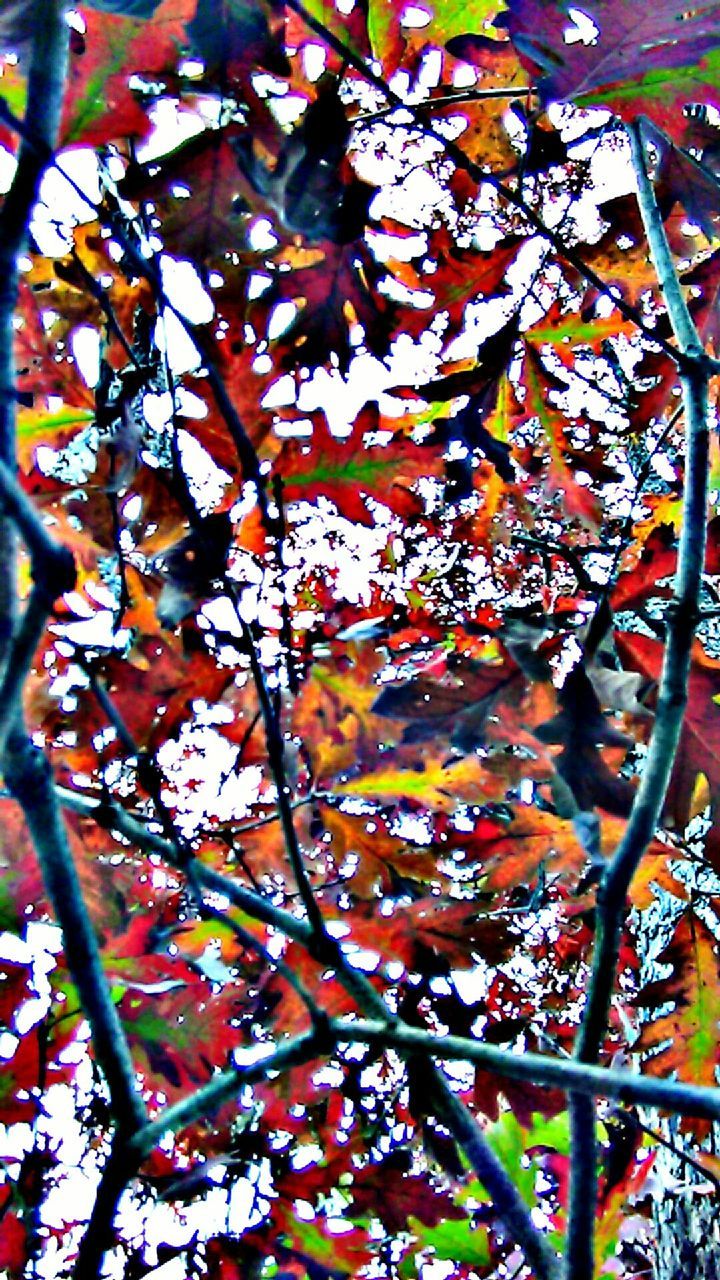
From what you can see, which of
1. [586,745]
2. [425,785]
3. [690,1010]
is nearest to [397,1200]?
[690,1010]

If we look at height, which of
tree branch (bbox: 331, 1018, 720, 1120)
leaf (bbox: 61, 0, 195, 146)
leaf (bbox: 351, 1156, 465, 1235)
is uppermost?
leaf (bbox: 61, 0, 195, 146)

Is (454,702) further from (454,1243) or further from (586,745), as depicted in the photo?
(454,1243)

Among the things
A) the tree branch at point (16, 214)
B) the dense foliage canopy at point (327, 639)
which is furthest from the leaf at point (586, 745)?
the tree branch at point (16, 214)

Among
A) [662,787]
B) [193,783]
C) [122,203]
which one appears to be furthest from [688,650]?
[193,783]

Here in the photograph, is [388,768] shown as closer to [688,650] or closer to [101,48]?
[688,650]

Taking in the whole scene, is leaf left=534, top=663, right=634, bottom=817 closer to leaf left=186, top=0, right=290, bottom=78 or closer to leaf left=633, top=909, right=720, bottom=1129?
leaf left=633, top=909, right=720, bottom=1129

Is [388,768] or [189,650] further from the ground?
[189,650]

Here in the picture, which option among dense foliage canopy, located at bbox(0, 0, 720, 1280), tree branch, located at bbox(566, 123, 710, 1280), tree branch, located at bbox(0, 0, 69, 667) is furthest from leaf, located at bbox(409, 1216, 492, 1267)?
tree branch, located at bbox(0, 0, 69, 667)

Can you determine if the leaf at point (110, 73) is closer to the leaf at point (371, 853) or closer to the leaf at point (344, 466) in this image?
the leaf at point (344, 466)
